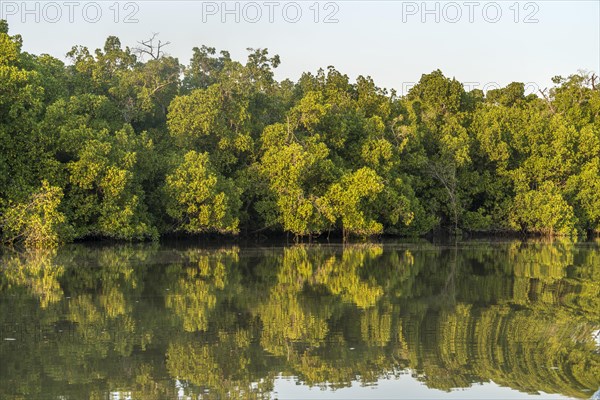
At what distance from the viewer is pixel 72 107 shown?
35.5m

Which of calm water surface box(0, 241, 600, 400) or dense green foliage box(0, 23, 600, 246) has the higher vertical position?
dense green foliage box(0, 23, 600, 246)

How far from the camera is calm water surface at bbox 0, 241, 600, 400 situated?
10305 mm

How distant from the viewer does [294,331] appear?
13758 mm

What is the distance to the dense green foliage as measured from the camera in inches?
1332

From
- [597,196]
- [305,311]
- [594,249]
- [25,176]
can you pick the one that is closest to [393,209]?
[594,249]

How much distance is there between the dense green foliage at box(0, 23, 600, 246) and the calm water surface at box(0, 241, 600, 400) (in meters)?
9.26

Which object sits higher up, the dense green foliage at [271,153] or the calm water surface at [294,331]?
the dense green foliage at [271,153]

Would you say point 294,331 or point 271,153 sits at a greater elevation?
point 271,153

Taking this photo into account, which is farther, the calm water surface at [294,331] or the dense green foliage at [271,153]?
the dense green foliage at [271,153]

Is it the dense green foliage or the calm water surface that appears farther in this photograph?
the dense green foliage

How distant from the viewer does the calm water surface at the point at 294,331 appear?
10305 millimetres

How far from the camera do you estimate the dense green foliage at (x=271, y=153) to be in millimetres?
33844

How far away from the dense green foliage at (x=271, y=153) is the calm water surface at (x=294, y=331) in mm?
9263

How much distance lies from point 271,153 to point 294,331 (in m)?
28.0
